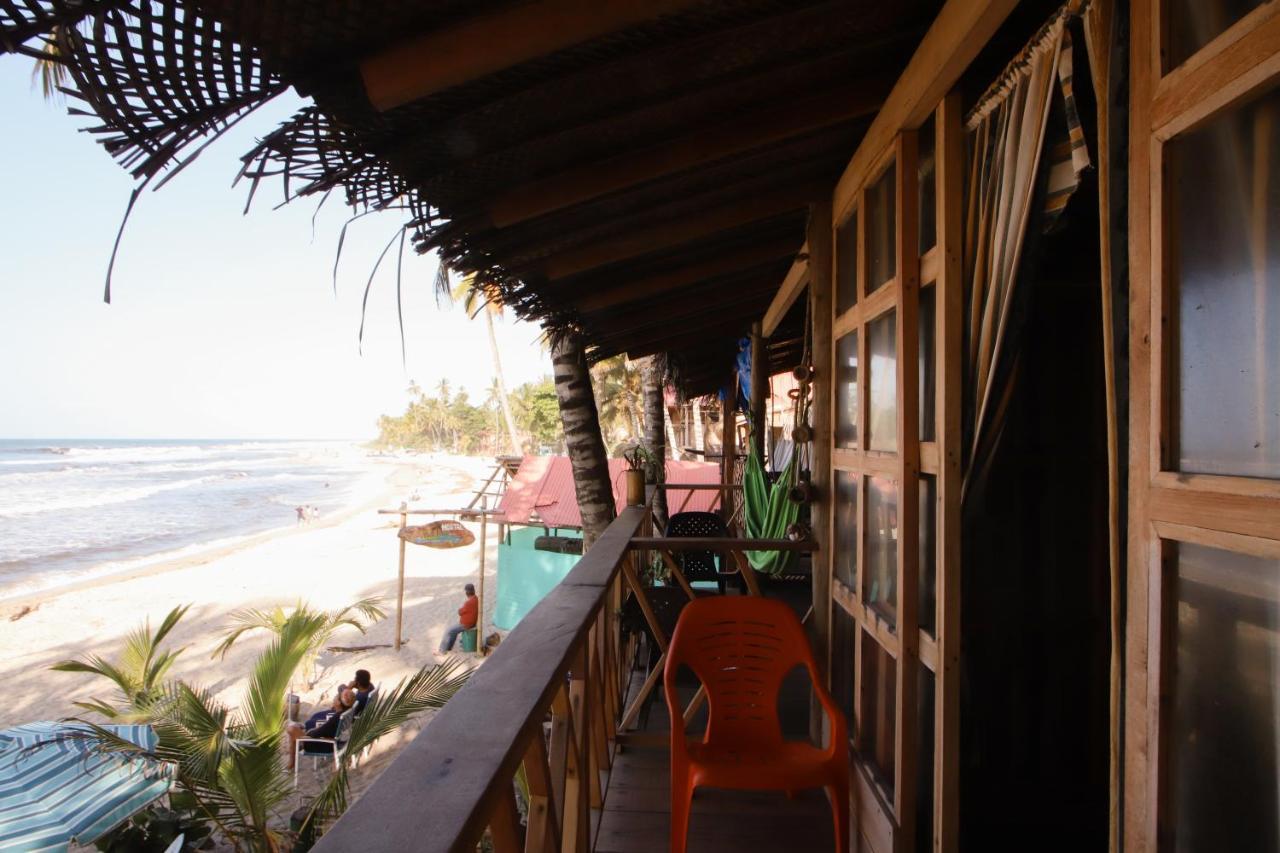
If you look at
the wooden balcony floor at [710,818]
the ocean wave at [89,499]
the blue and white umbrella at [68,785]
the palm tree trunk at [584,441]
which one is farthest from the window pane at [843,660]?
the ocean wave at [89,499]

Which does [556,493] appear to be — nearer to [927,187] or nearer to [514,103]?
[927,187]

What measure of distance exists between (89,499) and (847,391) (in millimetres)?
34991

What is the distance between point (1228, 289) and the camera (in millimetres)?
850

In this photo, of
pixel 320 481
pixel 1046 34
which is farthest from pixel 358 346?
pixel 320 481

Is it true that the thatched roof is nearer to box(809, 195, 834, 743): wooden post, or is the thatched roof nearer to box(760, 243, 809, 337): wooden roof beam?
box(809, 195, 834, 743): wooden post

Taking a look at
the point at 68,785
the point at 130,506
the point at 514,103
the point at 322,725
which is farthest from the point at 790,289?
the point at 130,506

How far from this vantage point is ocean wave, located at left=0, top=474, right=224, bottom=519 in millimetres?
25656

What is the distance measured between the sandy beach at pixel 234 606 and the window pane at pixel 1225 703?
7.50 meters

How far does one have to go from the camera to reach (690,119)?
1.93 m

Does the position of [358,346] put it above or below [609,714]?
above

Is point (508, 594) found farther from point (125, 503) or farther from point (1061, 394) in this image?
point (125, 503)

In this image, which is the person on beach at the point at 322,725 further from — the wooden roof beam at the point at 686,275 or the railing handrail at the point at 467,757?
the railing handrail at the point at 467,757

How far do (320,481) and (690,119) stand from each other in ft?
140

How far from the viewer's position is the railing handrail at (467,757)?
789mm
